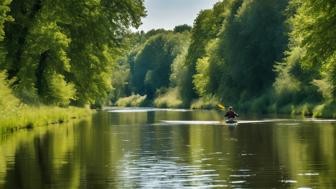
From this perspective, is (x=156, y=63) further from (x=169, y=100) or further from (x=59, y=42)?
(x=59, y=42)

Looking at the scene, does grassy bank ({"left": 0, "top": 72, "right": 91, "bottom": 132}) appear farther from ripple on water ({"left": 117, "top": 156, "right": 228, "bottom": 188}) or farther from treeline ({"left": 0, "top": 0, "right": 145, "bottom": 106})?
ripple on water ({"left": 117, "top": 156, "right": 228, "bottom": 188})

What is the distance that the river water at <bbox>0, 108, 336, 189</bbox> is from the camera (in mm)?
21594

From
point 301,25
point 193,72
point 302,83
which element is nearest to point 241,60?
point 302,83

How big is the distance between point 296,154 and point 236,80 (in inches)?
2902

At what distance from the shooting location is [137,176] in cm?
2317

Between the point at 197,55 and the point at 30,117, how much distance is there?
8447cm

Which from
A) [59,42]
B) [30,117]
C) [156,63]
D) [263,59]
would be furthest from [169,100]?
[30,117]

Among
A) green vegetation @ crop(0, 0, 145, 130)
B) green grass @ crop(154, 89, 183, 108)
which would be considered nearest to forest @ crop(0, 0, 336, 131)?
green vegetation @ crop(0, 0, 145, 130)

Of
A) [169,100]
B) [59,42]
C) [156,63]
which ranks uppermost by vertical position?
[156,63]

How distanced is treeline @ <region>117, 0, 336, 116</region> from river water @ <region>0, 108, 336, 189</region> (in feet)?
36.1

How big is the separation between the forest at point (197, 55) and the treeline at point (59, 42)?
8cm

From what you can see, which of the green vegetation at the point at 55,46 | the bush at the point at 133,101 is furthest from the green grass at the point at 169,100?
the green vegetation at the point at 55,46

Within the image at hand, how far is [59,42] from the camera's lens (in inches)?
2303

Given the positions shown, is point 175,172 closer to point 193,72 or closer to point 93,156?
point 93,156
